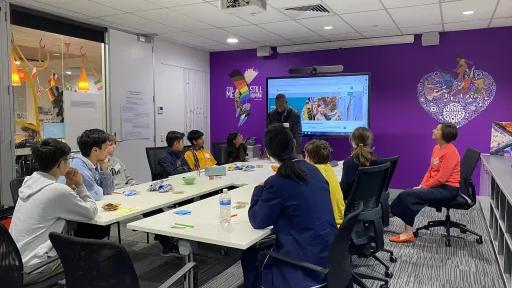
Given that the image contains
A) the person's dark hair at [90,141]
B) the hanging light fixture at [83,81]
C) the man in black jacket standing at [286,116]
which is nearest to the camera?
the person's dark hair at [90,141]

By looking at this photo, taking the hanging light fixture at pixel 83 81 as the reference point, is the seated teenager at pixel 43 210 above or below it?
below

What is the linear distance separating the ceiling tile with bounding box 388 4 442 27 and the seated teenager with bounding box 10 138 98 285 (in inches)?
162

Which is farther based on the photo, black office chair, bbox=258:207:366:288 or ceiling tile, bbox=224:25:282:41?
ceiling tile, bbox=224:25:282:41

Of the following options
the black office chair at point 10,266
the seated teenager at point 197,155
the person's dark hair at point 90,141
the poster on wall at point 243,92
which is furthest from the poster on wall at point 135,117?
the black office chair at point 10,266

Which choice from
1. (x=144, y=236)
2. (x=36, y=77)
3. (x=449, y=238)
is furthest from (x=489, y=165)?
(x=36, y=77)

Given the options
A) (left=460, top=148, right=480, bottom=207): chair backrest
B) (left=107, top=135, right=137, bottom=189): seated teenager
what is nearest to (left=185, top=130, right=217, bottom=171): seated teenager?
(left=107, top=135, right=137, bottom=189): seated teenager

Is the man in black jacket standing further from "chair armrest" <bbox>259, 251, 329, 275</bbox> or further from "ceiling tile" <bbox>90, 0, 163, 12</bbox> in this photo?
"chair armrest" <bbox>259, 251, 329, 275</bbox>

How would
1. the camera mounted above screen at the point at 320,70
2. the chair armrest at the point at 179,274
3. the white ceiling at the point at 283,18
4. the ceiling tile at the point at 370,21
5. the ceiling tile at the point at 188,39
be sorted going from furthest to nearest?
1. the camera mounted above screen at the point at 320,70
2. the ceiling tile at the point at 188,39
3. the ceiling tile at the point at 370,21
4. the white ceiling at the point at 283,18
5. the chair armrest at the point at 179,274

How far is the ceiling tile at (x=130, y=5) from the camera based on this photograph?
14.5ft

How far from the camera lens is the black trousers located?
4.03 m

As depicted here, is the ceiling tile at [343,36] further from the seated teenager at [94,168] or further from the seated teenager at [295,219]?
the seated teenager at [295,219]

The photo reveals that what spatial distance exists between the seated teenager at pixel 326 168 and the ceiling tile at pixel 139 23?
11.0ft

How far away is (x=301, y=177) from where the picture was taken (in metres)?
2.06

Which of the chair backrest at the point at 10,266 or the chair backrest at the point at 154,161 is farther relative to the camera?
the chair backrest at the point at 154,161
